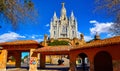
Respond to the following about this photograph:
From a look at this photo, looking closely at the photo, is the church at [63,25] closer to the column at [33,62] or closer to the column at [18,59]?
the column at [18,59]

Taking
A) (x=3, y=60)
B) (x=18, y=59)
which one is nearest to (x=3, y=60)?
(x=3, y=60)

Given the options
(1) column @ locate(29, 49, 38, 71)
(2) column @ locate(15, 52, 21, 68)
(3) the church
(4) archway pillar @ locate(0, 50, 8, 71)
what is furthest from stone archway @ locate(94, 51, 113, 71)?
(3) the church

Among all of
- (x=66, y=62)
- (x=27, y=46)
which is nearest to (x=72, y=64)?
(x=27, y=46)

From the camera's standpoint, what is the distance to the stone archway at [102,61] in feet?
71.1

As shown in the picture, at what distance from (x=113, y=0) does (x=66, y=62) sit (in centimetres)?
4096

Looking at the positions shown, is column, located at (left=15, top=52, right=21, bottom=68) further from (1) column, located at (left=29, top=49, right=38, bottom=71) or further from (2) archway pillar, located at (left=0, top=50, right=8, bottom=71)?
(1) column, located at (left=29, top=49, right=38, bottom=71)

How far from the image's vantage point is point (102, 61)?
22.2m

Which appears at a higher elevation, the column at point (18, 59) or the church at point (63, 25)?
the church at point (63, 25)

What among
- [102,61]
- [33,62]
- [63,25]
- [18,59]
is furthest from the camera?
[63,25]

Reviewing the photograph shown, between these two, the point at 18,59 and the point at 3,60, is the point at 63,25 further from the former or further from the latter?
the point at 3,60

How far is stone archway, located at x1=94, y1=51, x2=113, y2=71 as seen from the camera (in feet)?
71.1

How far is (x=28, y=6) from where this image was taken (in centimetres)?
1248

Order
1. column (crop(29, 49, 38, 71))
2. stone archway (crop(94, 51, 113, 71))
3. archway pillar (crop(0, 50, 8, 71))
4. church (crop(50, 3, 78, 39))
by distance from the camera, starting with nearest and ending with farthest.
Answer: stone archway (crop(94, 51, 113, 71)) → column (crop(29, 49, 38, 71)) → archway pillar (crop(0, 50, 8, 71)) → church (crop(50, 3, 78, 39))

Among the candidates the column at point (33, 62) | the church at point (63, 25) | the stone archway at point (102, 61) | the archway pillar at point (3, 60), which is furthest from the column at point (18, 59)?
the church at point (63, 25)
